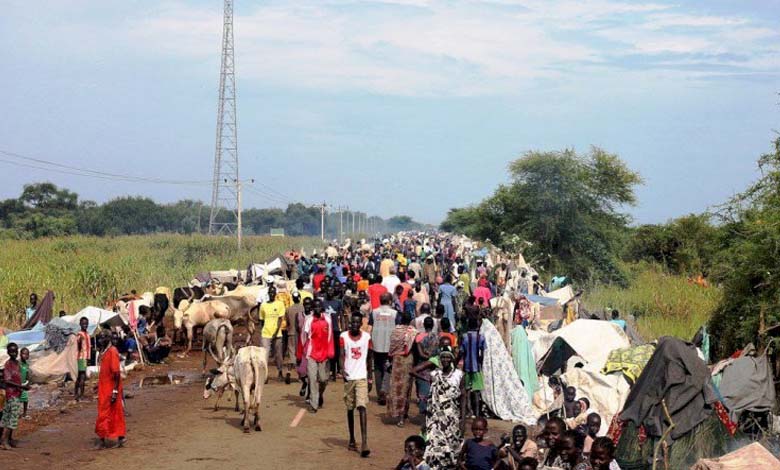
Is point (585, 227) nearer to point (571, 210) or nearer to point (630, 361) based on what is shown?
point (571, 210)

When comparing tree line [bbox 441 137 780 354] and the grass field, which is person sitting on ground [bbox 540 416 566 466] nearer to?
the grass field

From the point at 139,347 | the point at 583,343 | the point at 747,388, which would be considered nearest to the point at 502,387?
the point at 583,343

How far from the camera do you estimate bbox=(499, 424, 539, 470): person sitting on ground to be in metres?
8.60

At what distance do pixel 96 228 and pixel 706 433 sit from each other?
7741cm

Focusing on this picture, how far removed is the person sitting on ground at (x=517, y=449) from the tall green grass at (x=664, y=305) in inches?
605

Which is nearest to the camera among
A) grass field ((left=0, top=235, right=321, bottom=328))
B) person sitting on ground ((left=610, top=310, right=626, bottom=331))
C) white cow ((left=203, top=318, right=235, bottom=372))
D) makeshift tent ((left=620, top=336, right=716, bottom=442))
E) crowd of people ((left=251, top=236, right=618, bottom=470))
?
crowd of people ((left=251, top=236, right=618, bottom=470))

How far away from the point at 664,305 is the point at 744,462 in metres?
22.0

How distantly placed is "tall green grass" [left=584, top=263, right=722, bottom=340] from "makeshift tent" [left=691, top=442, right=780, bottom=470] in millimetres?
14646

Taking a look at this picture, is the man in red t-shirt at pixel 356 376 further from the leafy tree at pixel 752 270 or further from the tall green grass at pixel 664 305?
the tall green grass at pixel 664 305

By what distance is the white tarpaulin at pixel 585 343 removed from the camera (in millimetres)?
16214

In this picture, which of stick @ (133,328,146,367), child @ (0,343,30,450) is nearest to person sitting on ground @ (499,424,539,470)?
child @ (0,343,30,450)

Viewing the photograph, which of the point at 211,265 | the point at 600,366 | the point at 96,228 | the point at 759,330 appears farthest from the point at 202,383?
the point at 96,228

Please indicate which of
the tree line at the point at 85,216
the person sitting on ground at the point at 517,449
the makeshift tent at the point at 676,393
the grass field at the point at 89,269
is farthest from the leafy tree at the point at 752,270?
the tree line at the point at 85,216

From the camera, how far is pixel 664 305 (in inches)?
1195
